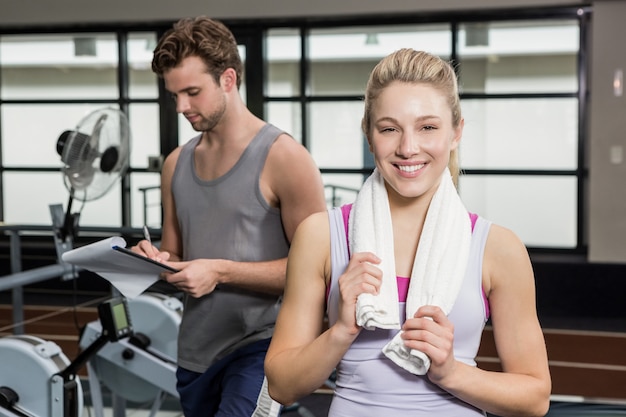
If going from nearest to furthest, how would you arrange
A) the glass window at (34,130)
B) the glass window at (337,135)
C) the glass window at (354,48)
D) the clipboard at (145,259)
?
the clipboard at (145,259), the glass window at (354,48), the glass window at (337,135), the glass window at (34,130)

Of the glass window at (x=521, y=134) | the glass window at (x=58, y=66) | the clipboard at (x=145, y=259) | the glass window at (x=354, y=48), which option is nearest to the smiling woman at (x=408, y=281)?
the clipboard at (x=145, y=259)

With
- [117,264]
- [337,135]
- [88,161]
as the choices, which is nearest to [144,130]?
[337,135]

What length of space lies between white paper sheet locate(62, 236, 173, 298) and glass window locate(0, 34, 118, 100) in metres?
6.12

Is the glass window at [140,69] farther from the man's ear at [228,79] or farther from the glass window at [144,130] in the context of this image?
the man's ear at [228,79]

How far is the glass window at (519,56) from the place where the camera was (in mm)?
6922

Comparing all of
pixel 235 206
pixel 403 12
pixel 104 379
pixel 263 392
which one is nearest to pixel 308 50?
pixel 403 12

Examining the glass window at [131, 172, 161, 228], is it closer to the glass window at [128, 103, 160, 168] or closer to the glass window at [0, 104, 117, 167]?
the glass window at [128, 103, 160, 168]

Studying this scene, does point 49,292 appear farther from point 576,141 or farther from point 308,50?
point 576,141

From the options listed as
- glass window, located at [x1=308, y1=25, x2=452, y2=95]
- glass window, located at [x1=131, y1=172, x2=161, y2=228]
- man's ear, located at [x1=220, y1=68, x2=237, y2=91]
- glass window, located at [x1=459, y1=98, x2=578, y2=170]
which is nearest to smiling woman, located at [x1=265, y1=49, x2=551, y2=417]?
man's ear, located at [x1=220, y1=68, x2=237, y2=91]

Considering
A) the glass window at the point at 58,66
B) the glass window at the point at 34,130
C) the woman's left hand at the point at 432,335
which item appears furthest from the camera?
the glass window at the point at 34,130

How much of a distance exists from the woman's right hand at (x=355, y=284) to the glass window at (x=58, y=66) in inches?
276

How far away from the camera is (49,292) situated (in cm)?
758

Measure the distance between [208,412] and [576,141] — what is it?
5.57 meters

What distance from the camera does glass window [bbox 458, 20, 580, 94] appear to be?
6922mm
